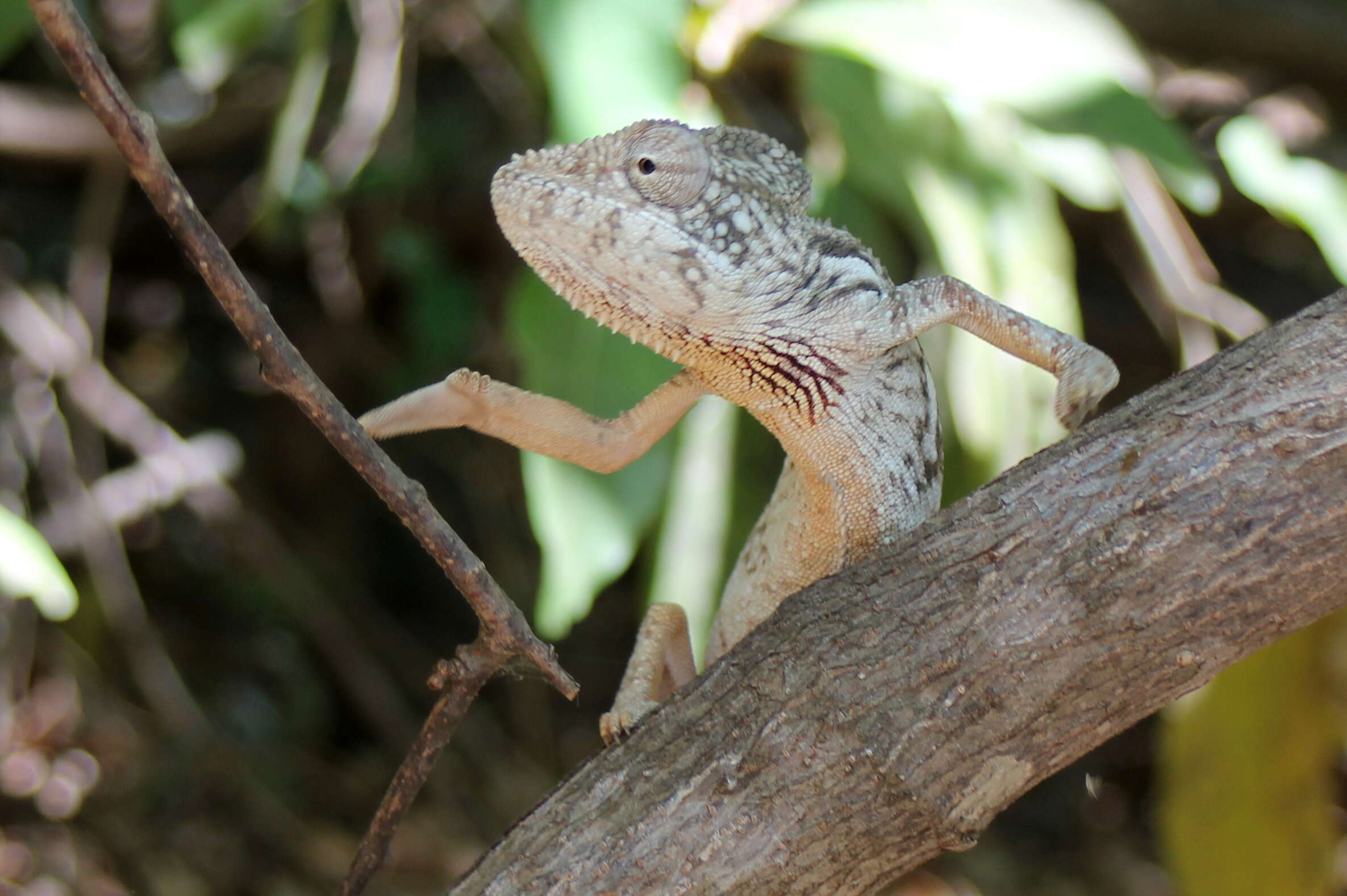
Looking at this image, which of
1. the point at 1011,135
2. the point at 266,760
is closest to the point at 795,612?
the point at 1011,135

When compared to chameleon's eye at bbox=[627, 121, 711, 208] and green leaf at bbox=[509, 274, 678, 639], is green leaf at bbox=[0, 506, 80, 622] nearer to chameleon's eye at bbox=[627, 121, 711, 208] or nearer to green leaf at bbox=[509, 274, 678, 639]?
green leaf at bbox=[509, 274, 678, 639]

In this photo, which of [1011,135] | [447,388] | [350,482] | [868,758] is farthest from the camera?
[350,482]

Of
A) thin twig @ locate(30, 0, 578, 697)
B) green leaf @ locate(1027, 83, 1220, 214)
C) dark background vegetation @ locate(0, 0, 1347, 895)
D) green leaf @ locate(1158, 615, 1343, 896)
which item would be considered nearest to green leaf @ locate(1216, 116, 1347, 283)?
dark background vegetation @ locate(0, 0, 1347, 895)

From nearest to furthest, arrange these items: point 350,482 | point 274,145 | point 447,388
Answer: point 447,388
point 274,145
point 350,482

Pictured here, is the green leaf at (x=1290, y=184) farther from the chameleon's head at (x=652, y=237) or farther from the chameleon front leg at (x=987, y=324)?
the chameleon's head at (x=652, y=237)

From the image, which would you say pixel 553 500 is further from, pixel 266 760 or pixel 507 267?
pixel 266 760

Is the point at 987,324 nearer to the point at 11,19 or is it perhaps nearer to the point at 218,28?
the point at 218,28
